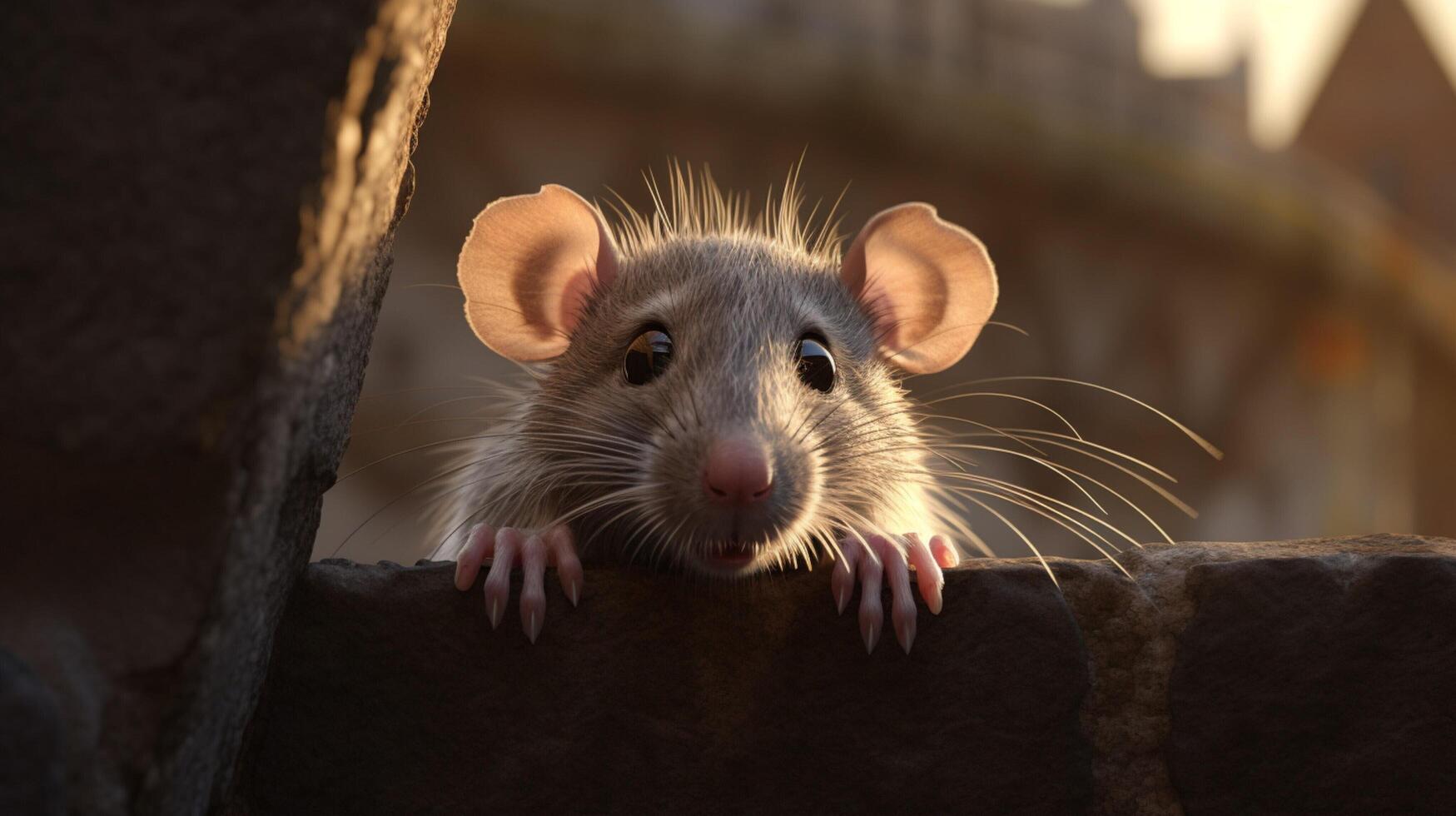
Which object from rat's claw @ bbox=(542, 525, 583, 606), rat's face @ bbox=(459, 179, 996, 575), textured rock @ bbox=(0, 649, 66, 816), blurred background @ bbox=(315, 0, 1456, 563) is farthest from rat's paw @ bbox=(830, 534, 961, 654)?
blurred background @ bbox=(315, 0, 1456, 563)

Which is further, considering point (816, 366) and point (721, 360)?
point (816, 366)

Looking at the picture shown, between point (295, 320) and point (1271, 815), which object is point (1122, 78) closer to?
point (1271, 815)

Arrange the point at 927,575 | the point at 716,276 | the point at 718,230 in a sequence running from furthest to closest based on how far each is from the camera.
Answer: the point at 718,230 < the point at 716,276 < the point at 927,575

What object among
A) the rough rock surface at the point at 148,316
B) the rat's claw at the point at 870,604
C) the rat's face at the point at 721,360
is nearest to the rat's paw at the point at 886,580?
the rat's claw at the point at 870,604

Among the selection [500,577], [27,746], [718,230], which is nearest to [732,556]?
[500,577]

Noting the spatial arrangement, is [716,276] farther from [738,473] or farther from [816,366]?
[738,473]

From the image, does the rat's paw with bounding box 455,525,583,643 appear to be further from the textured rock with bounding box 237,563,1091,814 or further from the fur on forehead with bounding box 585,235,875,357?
the fur on forehead with bounding box 585,235,875,357

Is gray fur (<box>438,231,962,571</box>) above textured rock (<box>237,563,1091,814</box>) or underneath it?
above

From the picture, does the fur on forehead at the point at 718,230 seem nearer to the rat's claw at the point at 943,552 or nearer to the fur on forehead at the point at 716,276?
the fur on forehead at the point at 716,276
